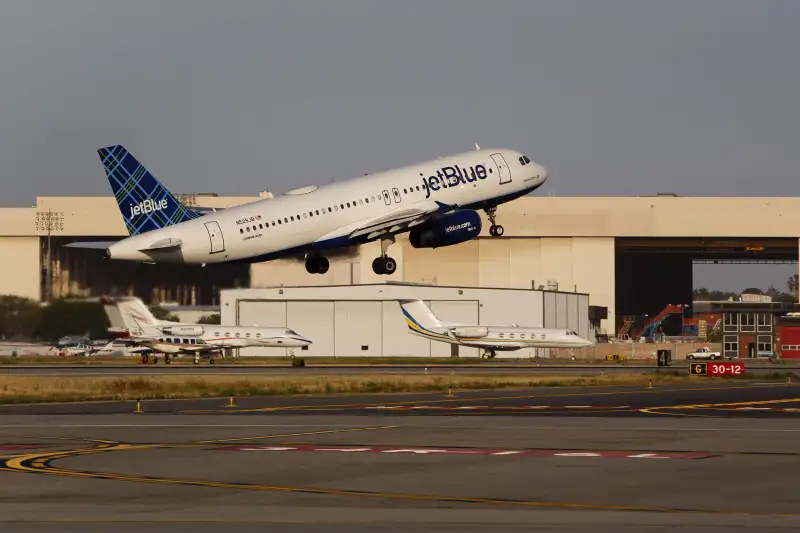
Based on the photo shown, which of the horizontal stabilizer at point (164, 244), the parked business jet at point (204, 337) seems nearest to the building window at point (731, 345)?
the parked business jet at point (204, 337)

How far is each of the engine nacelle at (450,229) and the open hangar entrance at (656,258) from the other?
304ft

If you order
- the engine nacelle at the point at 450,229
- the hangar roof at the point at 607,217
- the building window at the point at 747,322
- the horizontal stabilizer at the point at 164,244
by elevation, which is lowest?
the building window at the point at 747,322

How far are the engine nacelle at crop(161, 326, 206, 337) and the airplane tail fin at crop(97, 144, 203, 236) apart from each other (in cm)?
4392

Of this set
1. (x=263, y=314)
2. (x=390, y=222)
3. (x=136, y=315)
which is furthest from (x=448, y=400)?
(x=263, y=314)

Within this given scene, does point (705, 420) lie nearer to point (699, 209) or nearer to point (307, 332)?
point (307, 332)

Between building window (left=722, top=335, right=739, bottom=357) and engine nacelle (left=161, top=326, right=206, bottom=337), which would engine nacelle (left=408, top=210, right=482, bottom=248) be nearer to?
engine nacelle (left=161, top=326, right=206, bottom=337)

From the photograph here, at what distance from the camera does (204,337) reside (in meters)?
119

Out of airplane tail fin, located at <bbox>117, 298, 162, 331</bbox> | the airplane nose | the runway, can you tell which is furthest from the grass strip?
the airplane nose

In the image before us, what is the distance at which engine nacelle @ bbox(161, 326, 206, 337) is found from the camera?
373 feet

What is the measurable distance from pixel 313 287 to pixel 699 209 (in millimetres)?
50785

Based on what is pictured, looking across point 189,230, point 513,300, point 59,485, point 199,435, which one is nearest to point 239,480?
point 59,485

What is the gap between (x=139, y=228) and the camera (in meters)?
67.6

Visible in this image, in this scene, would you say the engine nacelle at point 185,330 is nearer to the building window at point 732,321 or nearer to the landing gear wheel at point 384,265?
the landing gear wheel at point 384,265

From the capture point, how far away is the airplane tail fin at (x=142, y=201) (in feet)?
223
